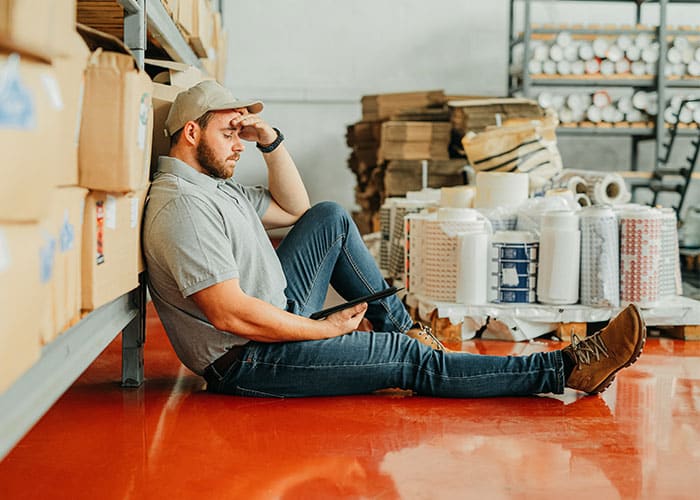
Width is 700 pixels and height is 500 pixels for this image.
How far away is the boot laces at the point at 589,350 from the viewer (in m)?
2.71

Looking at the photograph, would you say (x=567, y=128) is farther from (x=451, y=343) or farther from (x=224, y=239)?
(x=224, y=239)

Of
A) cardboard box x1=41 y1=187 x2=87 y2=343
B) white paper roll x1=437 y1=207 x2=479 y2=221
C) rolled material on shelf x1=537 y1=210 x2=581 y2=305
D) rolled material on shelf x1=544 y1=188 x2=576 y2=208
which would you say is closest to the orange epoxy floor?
cardboard box x1=41 y1=187 x2=87 y2=343

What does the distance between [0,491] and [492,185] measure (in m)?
3.10

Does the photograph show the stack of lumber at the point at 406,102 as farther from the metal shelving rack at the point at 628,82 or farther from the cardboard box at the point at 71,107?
the cardboard box at the point at 71,107

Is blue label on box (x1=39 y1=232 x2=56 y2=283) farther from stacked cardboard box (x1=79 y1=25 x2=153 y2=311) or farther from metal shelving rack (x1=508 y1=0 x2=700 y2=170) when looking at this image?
metal shelving rack (x1=508 y1=0 x2=700 y2=170)

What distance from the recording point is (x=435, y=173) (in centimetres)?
720

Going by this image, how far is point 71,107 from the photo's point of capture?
61.1 inches

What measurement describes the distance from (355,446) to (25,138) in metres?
1.46

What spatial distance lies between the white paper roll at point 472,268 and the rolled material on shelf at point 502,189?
0.52 m

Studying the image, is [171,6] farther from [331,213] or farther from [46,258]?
[46,258]

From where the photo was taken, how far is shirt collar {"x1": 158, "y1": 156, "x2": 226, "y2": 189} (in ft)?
8.68


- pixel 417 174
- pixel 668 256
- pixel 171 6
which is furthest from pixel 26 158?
pixel 417 174

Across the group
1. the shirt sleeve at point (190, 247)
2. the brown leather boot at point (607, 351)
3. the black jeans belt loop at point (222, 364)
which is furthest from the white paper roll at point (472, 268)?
the shirt sleeve at point (190, 247)

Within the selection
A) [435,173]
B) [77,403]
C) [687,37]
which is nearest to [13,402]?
[77,403]
